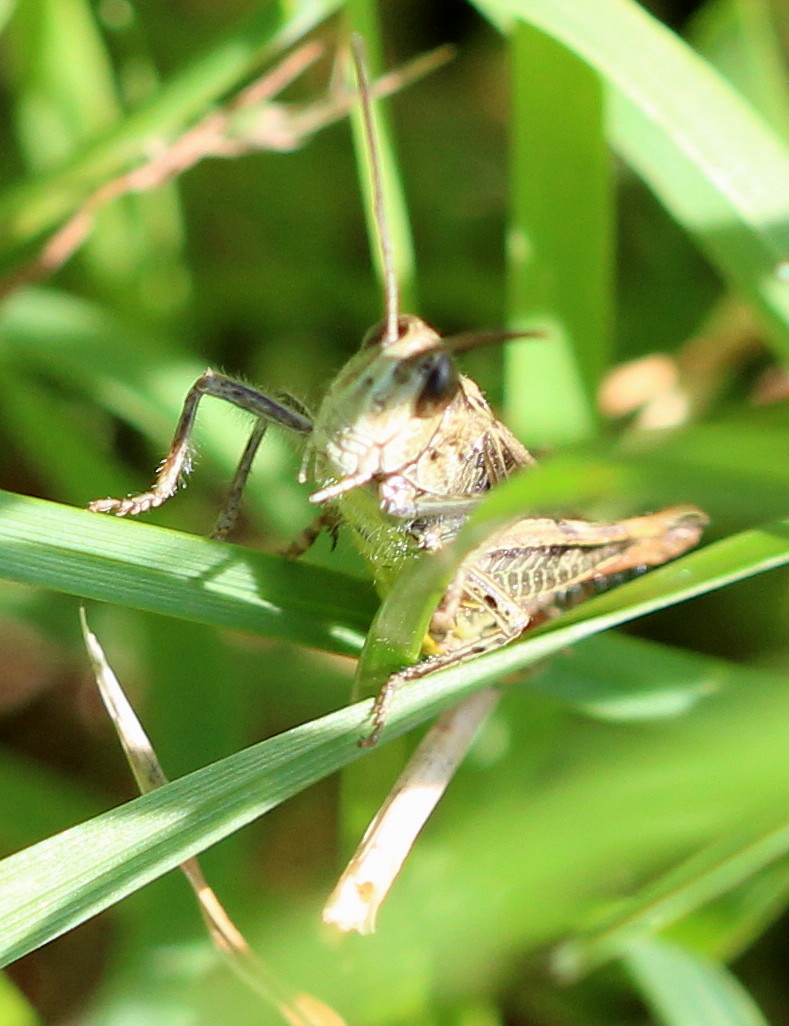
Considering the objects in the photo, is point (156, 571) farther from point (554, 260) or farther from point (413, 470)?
point (554, 260)

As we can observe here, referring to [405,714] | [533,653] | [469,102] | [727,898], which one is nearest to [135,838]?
→ [405,714]

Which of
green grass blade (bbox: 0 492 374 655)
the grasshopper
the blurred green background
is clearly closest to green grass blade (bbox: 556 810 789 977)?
the blurred green background

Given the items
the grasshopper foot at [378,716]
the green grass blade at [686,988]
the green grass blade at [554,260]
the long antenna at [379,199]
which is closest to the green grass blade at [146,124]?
the green grass blade at [554,260]

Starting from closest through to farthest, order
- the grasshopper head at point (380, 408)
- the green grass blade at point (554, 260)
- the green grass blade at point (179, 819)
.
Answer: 1. the green grass blade at point (179, 819)
2. the grasshopper head at point (380, 408)
3. the green grass blade at point (554, 260)

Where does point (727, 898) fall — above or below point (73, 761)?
below

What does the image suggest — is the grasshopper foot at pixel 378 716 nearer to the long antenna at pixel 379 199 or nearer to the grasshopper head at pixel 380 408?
the grasshopper head at pixel 380 408

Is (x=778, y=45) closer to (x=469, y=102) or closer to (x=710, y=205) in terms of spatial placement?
(x=469, y=102)

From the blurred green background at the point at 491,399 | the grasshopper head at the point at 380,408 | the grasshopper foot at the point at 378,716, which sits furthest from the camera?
the grasshopper head at the point at 380,408
